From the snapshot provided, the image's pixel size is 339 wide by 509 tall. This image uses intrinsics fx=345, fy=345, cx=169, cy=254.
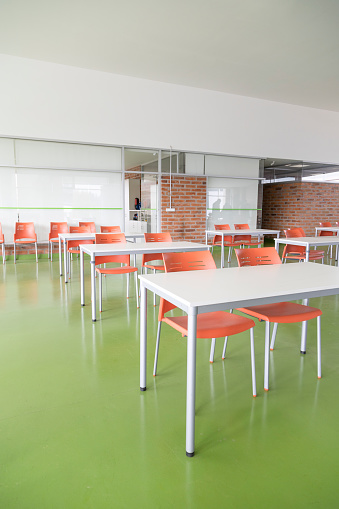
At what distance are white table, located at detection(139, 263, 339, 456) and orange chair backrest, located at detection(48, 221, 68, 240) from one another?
17.4 ft

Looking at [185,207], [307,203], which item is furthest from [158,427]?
[307,203]

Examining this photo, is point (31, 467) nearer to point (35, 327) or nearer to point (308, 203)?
point (35, 327)

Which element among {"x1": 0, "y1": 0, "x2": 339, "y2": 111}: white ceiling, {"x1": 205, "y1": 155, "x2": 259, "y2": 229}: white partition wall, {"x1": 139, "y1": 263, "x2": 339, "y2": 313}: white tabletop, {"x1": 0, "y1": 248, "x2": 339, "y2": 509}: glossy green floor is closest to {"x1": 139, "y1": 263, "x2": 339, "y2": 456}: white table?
{"x1": 139, "y1": 263, "x2": 339, "y2": 313}: white tabletop

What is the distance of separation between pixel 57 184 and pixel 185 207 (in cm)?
300

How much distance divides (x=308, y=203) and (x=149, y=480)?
1050 cm

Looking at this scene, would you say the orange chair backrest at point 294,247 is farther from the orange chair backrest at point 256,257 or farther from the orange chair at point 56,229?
the orange chair at point 56,229

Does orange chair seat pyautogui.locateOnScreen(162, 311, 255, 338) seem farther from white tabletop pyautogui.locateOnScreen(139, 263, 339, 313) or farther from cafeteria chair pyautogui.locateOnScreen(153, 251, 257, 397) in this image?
white tabletop pyautogui.locateOnScreen(139, 263, 339, 313)

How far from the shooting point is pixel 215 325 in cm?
205

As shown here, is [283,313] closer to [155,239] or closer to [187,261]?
[187,261]

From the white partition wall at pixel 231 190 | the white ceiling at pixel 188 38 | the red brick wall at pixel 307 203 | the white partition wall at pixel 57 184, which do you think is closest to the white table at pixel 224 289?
the white ceiling at pixel 188 38

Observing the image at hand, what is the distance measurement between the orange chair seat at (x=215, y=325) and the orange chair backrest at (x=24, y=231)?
541cm

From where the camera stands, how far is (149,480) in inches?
56.2

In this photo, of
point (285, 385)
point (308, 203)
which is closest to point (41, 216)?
point (285, 385)

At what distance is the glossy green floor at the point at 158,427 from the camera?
1.38 m
